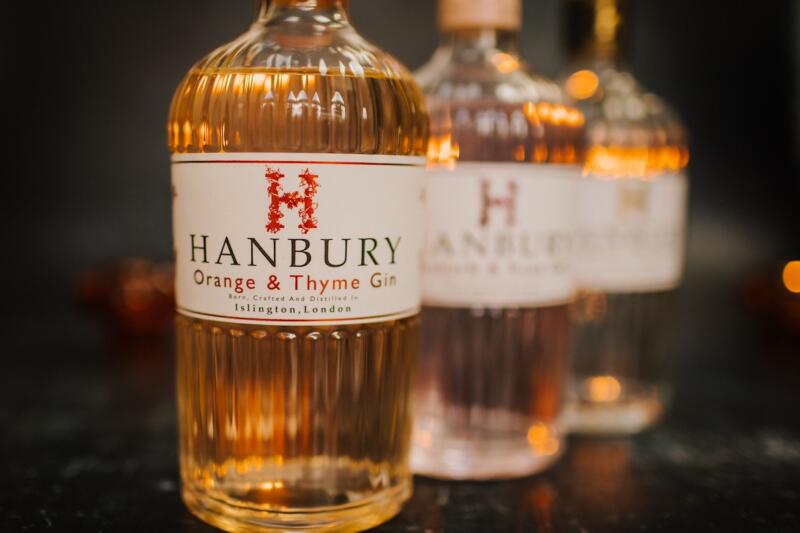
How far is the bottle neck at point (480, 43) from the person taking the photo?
64cm

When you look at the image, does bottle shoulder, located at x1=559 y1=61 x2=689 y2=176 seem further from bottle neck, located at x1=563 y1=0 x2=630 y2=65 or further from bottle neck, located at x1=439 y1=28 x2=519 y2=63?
bottle neck, located at x1=439 y1=28 x2=519 y2=63

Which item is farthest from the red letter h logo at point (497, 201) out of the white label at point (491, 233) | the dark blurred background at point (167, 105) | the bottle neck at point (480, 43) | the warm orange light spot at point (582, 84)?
the dark blurred background at point (167, 105)

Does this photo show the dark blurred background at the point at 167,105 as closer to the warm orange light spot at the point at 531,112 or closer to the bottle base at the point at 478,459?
the warm orange light spot at the point at 531,112

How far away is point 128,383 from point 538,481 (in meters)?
0.45

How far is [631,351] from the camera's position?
2.60 feet

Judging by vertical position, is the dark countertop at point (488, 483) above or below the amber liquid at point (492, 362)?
below

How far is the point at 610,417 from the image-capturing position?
2.46 feet

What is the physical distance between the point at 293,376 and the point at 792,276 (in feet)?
2.50

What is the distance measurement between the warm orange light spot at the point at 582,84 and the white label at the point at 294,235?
12.3 inches

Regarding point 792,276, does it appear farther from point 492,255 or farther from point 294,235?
point 294,235

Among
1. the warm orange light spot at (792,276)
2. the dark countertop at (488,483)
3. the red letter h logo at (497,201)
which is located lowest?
the dark countertop at (488,483)

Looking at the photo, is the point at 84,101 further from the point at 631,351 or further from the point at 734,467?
the point at 734,467

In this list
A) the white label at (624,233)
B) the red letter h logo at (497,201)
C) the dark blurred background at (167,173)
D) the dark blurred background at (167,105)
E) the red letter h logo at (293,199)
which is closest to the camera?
the red letter h logo at (293,199)

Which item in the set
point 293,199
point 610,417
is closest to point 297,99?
point 293,199
